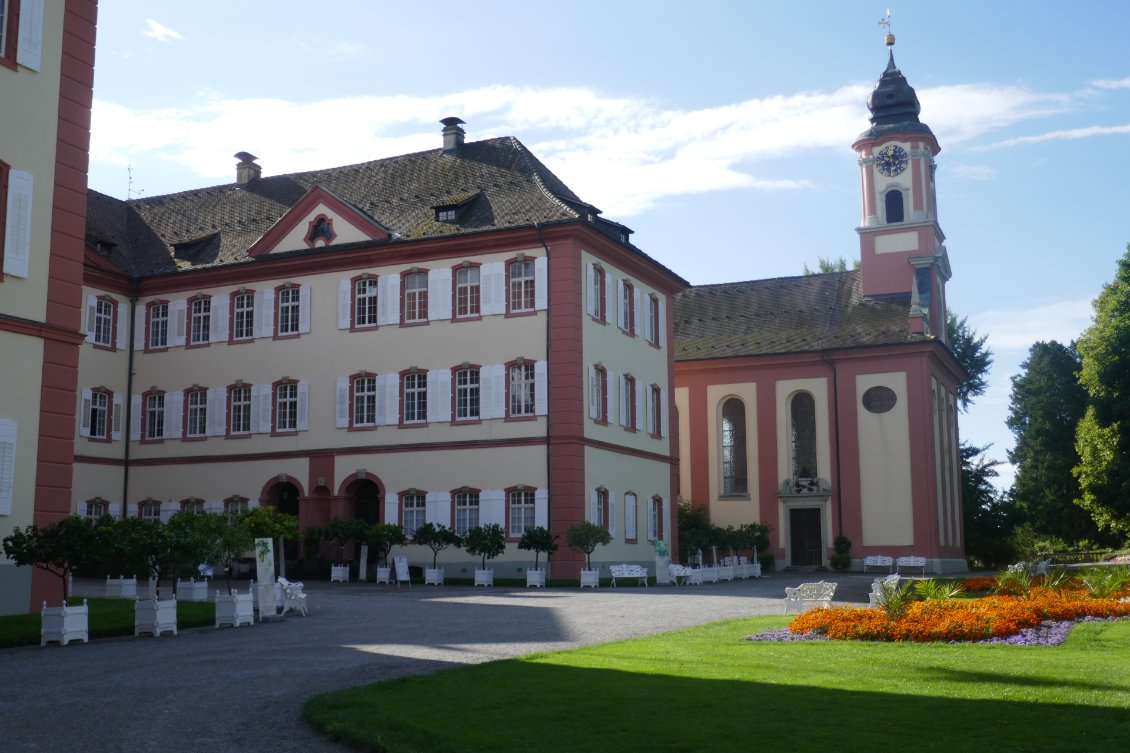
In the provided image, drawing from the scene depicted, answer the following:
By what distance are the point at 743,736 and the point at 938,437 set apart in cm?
4293

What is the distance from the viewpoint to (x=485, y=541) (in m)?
34.9

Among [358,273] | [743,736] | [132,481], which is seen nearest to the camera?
[743,736]

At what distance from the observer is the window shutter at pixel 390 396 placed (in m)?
38.9

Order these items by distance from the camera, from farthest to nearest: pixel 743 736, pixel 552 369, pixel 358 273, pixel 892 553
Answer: pixel 892 553, pixel 358 273, pixel 552 369, pixel 743 736

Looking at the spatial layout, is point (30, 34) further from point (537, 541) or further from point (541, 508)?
point (541, 508)

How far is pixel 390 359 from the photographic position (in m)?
39.2


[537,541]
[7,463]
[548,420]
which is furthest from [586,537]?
[7,463]

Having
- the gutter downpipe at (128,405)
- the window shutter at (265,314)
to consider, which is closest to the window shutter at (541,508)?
the window shutter at (265,314)

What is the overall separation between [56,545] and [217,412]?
22.2 meters

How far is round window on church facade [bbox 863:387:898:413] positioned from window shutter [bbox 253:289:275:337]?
22.4 meters

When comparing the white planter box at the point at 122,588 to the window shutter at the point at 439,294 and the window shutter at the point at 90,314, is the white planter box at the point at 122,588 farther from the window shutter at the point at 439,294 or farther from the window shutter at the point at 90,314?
the window shutter at the point at 90,314

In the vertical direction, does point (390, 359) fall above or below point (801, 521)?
above

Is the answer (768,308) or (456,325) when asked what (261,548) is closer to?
(456,325)

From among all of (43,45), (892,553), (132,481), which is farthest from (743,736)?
(892,553)
